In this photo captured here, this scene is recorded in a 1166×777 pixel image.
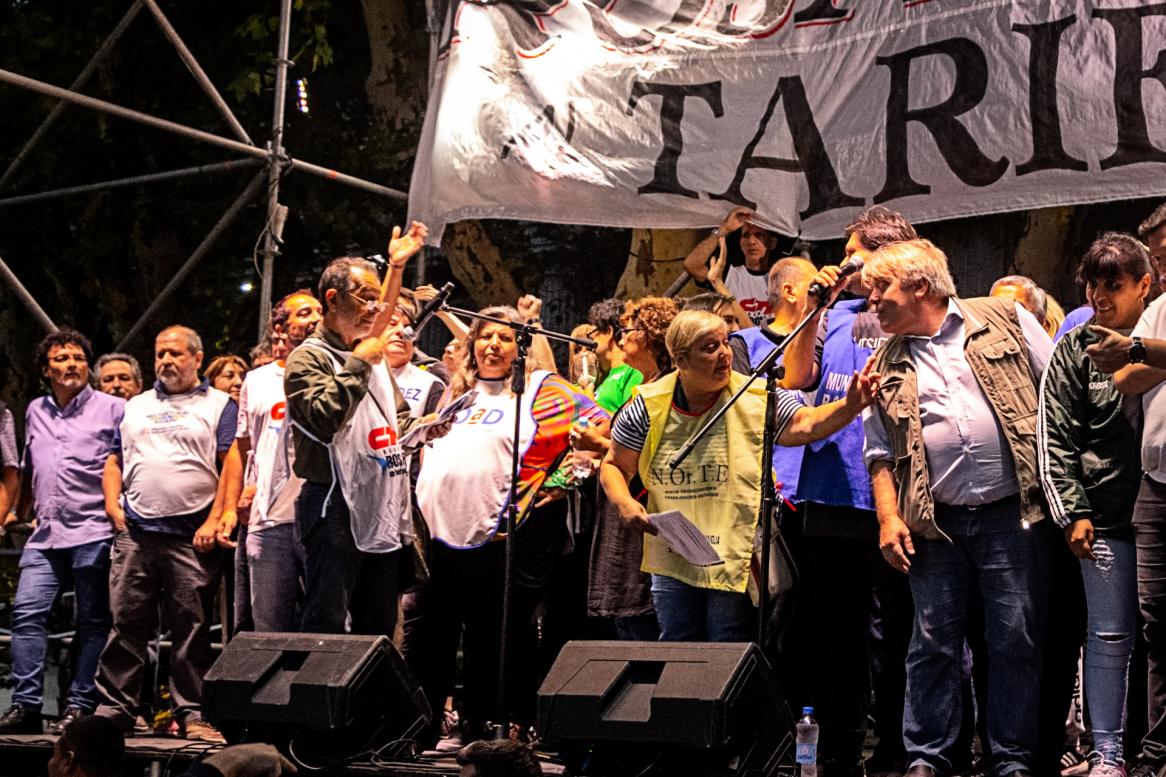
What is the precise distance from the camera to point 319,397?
609 centimetres

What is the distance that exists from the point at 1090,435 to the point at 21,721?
15.7 feet

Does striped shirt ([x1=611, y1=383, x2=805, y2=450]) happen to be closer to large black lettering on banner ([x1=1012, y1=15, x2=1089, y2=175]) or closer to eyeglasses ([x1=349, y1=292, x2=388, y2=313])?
eyeglasses ([x1=349, y1=292, x2=388, y2=313])

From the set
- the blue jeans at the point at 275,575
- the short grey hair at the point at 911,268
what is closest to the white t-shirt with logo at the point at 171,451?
the blue jeans at the point at 275,575

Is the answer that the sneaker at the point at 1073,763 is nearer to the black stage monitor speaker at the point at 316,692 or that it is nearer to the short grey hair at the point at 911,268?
the short grey hair at the point at 911,268

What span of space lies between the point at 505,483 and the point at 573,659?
4.76ft

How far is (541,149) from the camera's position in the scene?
331 inches

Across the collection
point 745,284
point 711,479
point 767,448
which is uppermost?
point 745,284

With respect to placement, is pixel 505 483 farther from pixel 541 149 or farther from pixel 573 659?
pixel 541 149

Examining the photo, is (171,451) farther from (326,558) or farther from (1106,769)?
(1106,769)

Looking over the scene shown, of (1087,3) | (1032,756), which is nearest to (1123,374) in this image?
(1032,756)

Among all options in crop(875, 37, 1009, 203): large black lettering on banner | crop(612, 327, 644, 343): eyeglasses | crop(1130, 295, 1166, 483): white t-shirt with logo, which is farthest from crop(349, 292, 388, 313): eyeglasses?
crop(1130, 295, 1166, 483): white t-shirt with logo

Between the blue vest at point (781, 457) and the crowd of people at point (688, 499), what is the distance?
18 mm

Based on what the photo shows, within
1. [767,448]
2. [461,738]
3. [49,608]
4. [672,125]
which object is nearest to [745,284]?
[672,125]

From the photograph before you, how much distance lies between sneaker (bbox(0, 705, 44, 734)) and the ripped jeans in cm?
463
